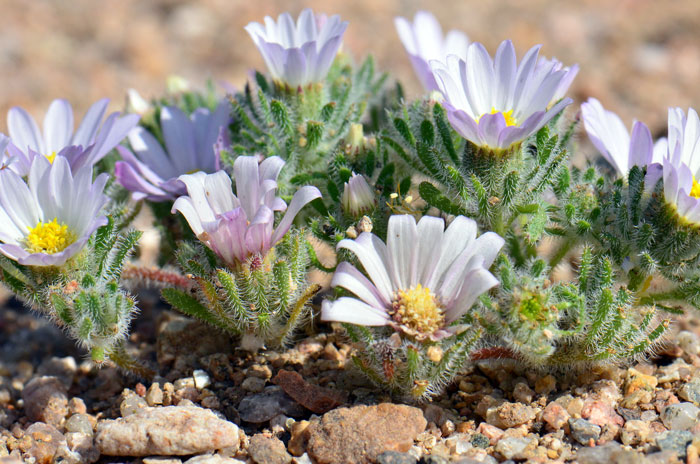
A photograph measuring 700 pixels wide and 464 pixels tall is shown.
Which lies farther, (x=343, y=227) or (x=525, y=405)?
(x=343, y=227)

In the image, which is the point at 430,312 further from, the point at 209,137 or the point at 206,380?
the point at 209,137

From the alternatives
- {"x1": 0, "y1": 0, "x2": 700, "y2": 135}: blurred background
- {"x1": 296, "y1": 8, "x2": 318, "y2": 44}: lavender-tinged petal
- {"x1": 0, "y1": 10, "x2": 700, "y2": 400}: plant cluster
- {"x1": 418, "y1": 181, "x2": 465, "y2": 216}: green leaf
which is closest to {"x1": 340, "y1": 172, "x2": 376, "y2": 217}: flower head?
{"x1": 0, "y1": 10, "x2": 700, "y2": 400}: plant cluster

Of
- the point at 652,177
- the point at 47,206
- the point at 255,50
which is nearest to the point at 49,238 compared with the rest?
the point at 47,206

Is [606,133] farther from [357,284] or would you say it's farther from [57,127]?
[57,127]

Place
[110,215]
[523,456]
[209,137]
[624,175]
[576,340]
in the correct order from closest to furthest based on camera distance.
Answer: [523,456] → [576,340] → [110,215] → [624,175] → [209,137]

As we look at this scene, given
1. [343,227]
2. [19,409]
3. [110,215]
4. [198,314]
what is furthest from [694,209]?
[19,409]

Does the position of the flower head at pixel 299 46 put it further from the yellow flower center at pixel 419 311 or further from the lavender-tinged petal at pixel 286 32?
the yellow flower center at pixel 419 311

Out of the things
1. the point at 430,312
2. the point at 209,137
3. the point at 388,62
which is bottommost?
the point at 430,312
